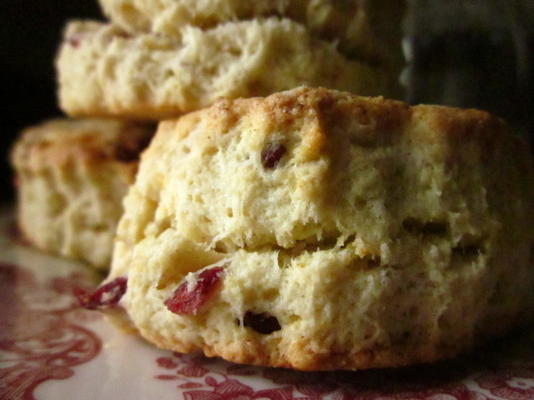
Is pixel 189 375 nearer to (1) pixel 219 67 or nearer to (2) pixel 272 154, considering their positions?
(2) pixel 272 154

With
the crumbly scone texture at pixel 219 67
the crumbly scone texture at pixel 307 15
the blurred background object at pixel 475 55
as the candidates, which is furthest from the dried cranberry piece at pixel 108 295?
the blurred background object at pixel 475 55

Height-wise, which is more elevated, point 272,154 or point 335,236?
point 272,154

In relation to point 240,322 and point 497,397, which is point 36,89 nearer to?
point 240,322

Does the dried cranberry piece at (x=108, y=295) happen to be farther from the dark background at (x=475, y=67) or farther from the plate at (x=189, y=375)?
the dark background at (x=475, y=67)

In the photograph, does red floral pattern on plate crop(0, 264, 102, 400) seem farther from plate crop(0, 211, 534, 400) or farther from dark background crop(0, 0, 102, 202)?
dark background crop(0, 0, 102, 202)

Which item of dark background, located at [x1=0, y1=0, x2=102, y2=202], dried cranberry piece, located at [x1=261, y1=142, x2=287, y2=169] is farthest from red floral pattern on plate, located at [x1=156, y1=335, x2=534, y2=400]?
dark background, located at [x1=0, y1=0, x2=102, y2=202]

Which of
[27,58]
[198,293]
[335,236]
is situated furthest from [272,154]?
[27,58]
